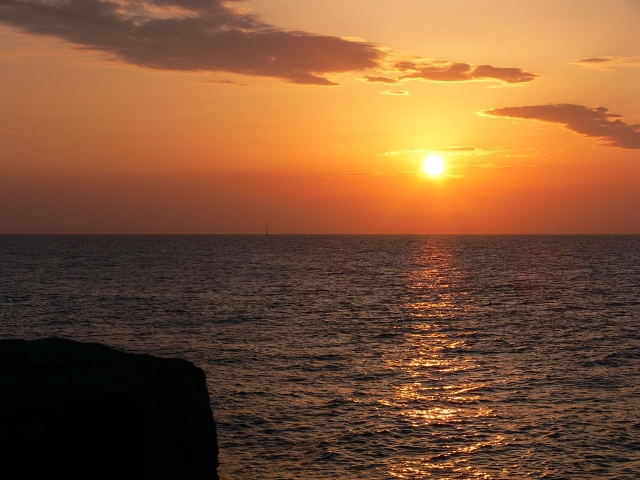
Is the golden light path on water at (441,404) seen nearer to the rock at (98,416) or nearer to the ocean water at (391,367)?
the ocean water at (391,367)

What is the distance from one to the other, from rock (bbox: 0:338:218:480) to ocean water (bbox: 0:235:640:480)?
27.3ft

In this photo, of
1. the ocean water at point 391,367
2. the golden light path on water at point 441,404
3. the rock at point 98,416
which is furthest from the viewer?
the ocean water at point 391,367

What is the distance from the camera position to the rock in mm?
12320

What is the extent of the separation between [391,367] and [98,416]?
90.1 feet

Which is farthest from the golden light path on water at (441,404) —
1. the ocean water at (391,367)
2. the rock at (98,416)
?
the rock at (98,416)

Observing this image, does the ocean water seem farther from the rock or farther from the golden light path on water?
the rock

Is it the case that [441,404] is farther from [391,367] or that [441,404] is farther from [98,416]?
[98,416]

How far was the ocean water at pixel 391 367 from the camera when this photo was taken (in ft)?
80.5

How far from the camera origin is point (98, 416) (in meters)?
13.0

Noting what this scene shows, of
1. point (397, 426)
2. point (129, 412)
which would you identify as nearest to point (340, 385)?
point (397, 426)

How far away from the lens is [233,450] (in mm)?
24844

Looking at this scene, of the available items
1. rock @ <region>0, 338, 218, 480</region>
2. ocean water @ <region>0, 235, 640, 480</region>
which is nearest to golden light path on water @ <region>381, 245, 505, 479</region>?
ocean water @ <region>0, 235, 640, 480</region>

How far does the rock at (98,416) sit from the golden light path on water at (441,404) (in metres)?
10.4

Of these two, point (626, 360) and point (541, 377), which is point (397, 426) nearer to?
point (541, 377)
